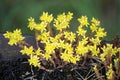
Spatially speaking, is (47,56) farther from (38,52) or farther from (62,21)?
(62,21)

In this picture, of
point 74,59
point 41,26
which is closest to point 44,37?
point 41,26

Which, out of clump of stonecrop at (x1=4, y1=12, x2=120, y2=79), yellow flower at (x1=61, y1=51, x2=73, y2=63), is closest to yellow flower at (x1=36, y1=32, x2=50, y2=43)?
clump of stonecrop at (x1=4, y1=12, x2=120, y2=79)

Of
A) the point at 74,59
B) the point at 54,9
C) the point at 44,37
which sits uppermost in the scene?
the point at 54,9

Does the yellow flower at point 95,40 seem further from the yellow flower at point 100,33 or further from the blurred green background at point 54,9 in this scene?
the blurred green background at point 54,9

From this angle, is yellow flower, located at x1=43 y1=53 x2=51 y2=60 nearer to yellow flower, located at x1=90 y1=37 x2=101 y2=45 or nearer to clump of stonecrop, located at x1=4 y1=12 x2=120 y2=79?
clump of stonecrop, located at x1=4 y1=12 x2=120 y2=79

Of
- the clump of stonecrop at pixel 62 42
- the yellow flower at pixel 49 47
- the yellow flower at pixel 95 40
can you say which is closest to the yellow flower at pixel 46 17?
the clump of stonecrop at pixel 62 42

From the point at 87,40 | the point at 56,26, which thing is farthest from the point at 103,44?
the point at 56,26
